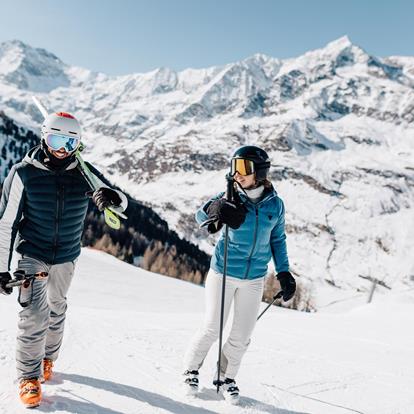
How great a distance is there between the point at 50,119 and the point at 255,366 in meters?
4.64

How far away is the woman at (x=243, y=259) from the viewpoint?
15.3 ft

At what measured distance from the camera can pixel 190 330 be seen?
29.4 feet

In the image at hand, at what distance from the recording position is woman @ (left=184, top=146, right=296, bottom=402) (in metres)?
4.67

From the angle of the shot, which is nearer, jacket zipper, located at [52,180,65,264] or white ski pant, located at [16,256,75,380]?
white ski pant, located at [16,256,75,380]

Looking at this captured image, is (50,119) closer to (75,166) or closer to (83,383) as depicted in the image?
(75,166)

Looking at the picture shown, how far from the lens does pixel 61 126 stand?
4320mm

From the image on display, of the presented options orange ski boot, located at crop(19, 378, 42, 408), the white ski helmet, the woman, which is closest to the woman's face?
the woman

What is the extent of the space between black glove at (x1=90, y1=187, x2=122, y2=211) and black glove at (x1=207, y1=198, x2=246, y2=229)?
1.00 metres

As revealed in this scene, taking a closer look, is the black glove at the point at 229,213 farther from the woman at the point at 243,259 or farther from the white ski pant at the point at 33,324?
the white ski pant at the point at 33,324

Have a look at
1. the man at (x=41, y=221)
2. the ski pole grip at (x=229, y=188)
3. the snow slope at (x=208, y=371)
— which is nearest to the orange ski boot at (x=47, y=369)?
the snow slope at (x=208, y=371)

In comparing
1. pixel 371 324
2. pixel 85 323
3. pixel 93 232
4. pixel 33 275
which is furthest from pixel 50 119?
pixel 93 232

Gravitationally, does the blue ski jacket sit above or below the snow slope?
above

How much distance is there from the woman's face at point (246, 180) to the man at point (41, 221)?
1.26m

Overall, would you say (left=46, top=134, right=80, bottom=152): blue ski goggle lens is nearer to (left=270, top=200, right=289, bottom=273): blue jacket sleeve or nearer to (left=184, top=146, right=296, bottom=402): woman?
(left=184, top=146, right=296, bottom=402): woman
